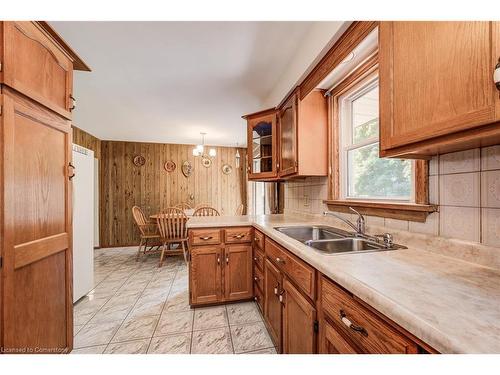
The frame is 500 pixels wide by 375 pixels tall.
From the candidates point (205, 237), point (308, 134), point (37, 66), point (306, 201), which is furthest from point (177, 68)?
point (306, 201)

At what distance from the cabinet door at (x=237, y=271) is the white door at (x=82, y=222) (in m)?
1.54

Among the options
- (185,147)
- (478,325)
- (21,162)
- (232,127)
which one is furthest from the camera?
(185,147)

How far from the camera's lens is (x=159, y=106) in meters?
2.98

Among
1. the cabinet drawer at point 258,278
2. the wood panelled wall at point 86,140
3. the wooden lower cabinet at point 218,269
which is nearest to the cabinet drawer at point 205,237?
the wooden lower cabinet at point 218,269

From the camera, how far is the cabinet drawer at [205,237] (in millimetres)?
2031

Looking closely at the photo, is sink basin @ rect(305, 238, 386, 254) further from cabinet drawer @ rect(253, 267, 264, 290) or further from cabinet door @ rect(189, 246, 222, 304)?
cabinet door @ rect(189, 246, 222, 304)

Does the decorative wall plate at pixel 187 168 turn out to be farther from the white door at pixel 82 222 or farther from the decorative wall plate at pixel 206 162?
the white door at pixel 82 222

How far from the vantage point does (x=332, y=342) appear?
2.72ft

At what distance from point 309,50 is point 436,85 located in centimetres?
113

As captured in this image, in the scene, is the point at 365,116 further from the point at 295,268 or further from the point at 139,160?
the point at 139,160

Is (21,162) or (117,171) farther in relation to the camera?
(117,171)
